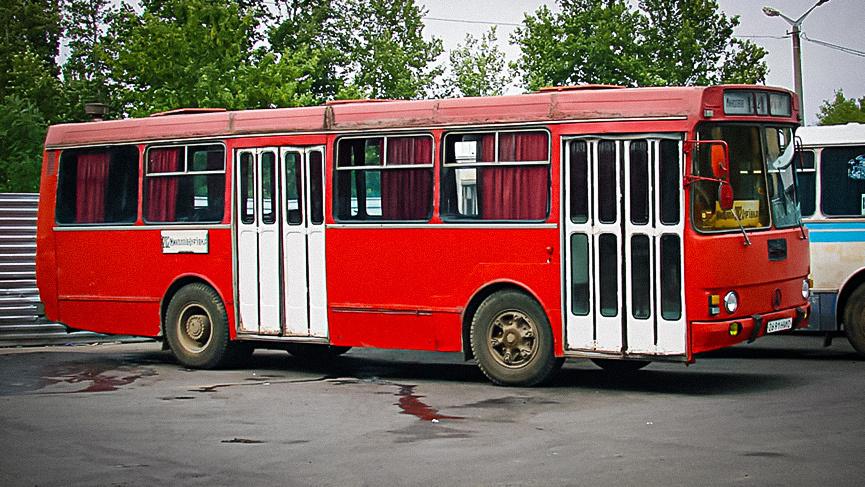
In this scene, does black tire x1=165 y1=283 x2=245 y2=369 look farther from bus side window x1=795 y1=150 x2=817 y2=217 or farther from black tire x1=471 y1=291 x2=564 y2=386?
bus side window x1=795 y1=150 x2=817 y2=217

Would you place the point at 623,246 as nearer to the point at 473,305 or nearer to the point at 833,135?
the point at 473,305

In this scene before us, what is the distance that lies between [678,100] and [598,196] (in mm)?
1206

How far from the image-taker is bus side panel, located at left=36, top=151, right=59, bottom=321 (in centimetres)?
1808

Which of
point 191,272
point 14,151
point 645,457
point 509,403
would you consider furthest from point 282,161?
point 14,151

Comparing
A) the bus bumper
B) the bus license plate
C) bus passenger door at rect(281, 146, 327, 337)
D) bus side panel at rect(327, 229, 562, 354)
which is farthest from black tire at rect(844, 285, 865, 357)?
bus passenger door at rect(281, 146, 327, 337)

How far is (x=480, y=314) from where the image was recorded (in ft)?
46.4

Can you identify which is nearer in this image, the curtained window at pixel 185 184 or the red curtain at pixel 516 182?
the red curtain at pixel 516 182

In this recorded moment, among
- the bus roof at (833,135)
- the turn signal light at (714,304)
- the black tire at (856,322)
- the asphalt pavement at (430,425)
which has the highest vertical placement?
the bus roof at (833,135)

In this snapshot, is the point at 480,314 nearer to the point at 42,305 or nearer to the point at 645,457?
the point at 645,457

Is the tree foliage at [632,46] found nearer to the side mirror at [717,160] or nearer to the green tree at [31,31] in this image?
the green tree at [31,31]

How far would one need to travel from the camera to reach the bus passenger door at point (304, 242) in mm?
15578

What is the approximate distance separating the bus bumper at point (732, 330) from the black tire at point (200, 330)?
5990mm

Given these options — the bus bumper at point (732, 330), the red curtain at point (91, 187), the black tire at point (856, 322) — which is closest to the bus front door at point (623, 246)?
the bus bumper at point (732, 330)

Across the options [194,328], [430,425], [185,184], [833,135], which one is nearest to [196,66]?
[185,184]
